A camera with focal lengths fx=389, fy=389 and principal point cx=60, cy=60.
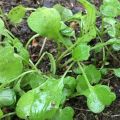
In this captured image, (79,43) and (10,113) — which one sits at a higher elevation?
(79,43)

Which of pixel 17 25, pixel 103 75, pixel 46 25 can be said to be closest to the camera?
pixel 46 25

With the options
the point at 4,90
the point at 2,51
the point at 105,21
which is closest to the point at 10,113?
the point at 4,90

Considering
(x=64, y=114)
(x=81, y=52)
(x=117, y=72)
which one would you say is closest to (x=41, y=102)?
(x=64, y=114)

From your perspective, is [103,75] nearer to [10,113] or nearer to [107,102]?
[107,102]

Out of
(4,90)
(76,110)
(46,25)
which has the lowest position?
(76,110)

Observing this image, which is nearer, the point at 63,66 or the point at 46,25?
the point at 46,25

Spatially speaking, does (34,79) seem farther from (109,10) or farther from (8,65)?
(109,10)
